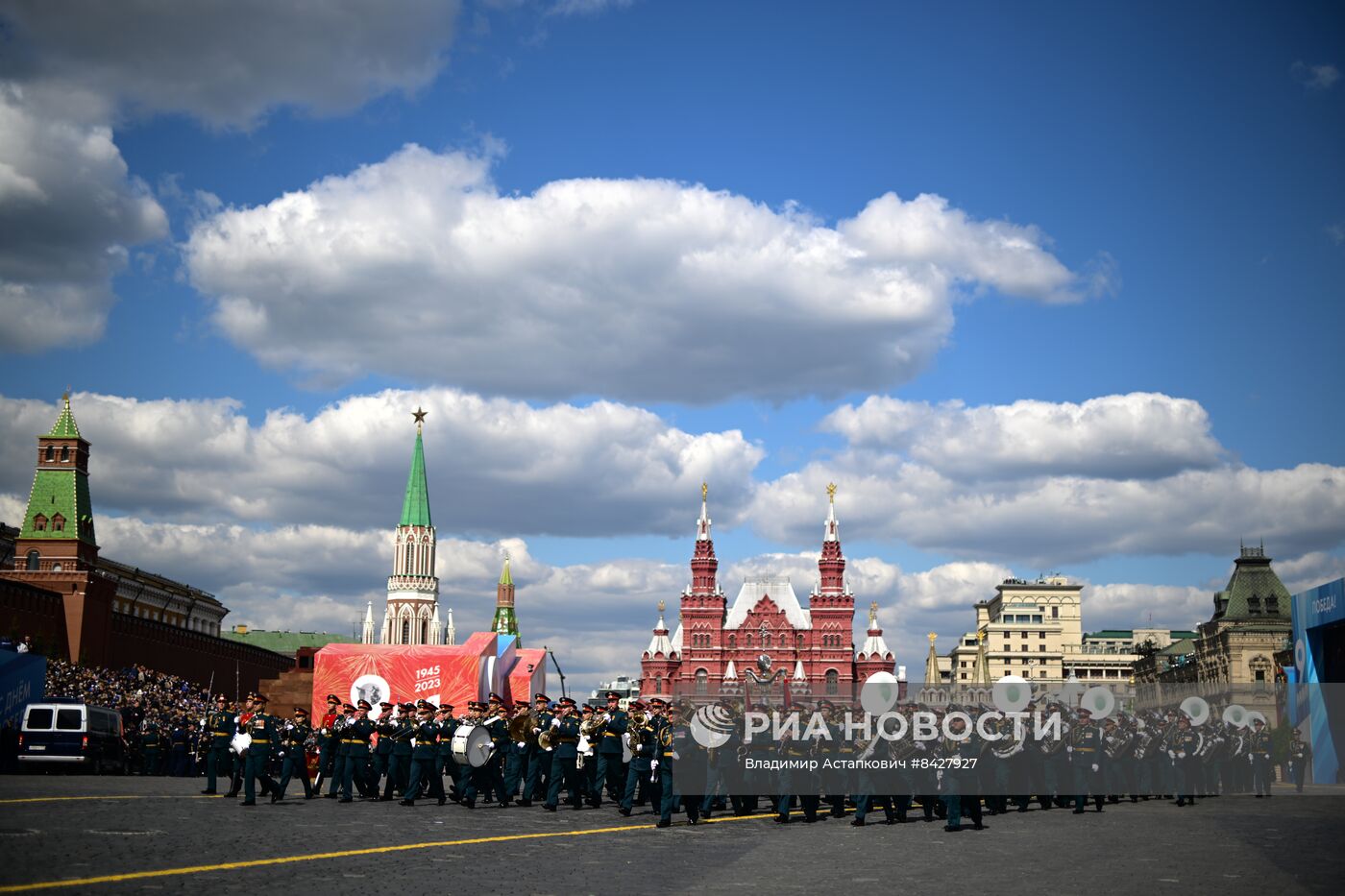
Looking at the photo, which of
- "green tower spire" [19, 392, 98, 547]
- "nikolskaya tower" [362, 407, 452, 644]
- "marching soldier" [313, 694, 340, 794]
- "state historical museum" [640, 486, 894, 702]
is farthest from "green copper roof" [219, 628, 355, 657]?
"marching soldier" [313, 694, 340, 794]

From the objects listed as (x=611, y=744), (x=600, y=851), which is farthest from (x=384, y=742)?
(x=600, y=851)

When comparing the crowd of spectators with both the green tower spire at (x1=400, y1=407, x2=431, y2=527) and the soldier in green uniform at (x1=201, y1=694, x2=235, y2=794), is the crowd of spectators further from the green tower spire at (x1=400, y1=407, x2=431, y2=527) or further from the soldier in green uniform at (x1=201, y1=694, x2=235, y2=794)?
the green tower spire at (x1=400, y1=407, x2=431, y2=527)

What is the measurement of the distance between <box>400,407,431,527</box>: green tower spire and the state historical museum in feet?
207

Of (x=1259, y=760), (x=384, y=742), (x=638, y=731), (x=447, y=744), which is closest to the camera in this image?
(x=638, y=731)

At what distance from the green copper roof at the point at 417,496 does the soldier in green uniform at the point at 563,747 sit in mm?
166863

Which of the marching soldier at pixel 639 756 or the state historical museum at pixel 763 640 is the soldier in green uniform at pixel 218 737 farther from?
the state historical museum at pixel 763 640

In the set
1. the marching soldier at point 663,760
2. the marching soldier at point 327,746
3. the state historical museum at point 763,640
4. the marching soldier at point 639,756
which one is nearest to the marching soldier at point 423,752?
the marching soldier at point 327,746

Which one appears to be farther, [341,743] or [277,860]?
[341,743]

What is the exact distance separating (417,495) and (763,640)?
73.2 metres

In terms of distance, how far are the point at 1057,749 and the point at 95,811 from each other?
18.5 metres

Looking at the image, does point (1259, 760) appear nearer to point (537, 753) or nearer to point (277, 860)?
point (537, 753)

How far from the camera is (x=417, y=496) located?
18975cm

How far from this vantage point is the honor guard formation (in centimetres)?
2330

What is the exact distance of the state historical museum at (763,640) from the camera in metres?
132
